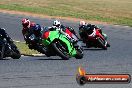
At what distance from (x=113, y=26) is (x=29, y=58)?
64.6ft

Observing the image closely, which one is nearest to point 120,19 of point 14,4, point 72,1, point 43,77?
point 14,4

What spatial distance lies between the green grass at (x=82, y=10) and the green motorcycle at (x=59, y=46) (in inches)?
811

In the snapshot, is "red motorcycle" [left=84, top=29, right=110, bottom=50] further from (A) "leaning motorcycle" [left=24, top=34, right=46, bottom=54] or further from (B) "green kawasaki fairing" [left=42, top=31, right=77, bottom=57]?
(B) "green kawasaki fairing" [left=42, top=31, right=77, bottom=57]

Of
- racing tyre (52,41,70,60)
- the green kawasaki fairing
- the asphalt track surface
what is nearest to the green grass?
the asphalt track surface

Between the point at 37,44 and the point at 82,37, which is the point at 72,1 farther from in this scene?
the point at 37,44

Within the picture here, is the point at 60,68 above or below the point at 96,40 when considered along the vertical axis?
above

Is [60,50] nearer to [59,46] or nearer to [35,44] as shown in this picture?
[59,46]

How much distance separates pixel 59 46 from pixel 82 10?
31.4 metres

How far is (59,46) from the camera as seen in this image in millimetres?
19969

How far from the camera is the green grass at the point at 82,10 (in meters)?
44.8

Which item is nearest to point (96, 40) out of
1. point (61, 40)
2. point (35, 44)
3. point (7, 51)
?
point (35, 44)

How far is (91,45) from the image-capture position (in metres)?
25.0

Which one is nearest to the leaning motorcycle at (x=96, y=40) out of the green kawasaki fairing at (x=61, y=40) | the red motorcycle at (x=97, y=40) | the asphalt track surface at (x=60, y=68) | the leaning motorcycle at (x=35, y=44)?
the red motorcycle at (x=97, y=40)

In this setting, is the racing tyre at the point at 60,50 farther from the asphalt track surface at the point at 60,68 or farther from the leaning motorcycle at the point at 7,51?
the leaning motorcycle at the point at 7,51
